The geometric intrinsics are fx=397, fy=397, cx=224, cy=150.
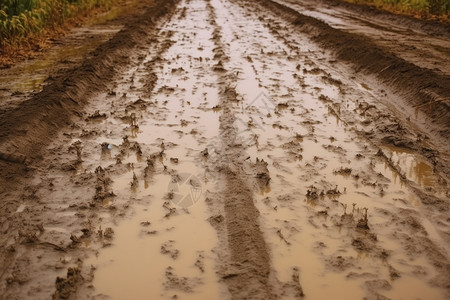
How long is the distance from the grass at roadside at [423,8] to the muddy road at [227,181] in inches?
232

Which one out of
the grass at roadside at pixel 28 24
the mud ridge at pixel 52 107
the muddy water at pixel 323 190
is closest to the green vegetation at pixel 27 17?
the grass at roadside at pixel 28 24

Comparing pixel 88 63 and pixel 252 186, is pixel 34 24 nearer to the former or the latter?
pixel 88 63

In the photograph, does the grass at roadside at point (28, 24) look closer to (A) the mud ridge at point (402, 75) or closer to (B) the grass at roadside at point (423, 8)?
(A) the mud ridge at point (402, 75)

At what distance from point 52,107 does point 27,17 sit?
525cm

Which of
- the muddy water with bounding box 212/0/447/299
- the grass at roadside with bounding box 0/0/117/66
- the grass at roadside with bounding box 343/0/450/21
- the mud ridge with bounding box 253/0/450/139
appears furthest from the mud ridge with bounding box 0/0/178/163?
the grass at roadside with bounding box 343/0/450/21

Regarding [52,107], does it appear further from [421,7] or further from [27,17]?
[421,7]

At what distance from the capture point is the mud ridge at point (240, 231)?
2.62 metres

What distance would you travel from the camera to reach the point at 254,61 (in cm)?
809

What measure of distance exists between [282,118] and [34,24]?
6.87 m

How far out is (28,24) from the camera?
9.10 metres

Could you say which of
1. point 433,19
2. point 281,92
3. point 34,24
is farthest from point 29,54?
point 433,19

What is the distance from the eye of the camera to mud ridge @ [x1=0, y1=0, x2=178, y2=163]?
14.2ft

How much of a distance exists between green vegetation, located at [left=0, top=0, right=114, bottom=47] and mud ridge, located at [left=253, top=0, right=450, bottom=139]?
270 inches

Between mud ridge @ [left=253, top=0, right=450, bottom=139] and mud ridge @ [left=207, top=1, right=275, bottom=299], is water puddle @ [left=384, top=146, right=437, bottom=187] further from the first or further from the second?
mud ridge @ [left=207, top=1, right=275, bottom=299]
